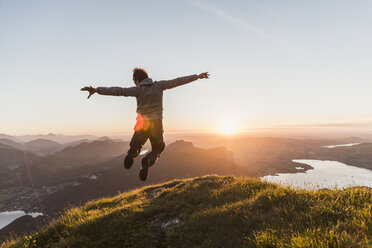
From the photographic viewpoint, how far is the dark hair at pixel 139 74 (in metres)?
7.10

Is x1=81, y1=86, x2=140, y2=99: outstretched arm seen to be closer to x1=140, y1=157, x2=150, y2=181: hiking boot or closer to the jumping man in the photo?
the jumping man

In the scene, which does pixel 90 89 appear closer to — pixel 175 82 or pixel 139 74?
pixel 139 74

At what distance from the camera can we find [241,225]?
14.9ft

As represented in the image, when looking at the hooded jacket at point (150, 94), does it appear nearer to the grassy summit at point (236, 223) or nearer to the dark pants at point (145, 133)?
the dark pants at point (145, 133)

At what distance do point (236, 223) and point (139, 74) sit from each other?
235 inches

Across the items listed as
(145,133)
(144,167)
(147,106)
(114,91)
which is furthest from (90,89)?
(144,167)

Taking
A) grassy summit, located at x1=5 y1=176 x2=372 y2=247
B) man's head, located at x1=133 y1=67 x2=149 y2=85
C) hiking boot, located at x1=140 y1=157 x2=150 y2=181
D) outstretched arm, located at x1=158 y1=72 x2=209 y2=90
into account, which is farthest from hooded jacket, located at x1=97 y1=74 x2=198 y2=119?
grassy summit, located at x1=5 y1=176 x2=372 y2=247

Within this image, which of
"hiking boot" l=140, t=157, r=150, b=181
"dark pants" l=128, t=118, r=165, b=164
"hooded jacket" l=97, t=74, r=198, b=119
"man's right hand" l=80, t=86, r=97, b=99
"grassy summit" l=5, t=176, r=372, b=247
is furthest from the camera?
"hiking boot" l=140, t=157, r=150, b=181

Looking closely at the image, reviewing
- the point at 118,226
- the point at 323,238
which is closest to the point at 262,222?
the point at 323,238

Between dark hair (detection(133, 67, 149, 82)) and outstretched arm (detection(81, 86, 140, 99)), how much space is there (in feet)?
2.50

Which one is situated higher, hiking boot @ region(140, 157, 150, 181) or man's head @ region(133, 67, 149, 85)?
man's head @ region(133, 67, 149, 85)

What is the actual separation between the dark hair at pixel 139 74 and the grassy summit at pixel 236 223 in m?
4.90

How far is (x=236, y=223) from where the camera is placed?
4.66m

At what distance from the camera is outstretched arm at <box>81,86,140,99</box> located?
5.66 m
